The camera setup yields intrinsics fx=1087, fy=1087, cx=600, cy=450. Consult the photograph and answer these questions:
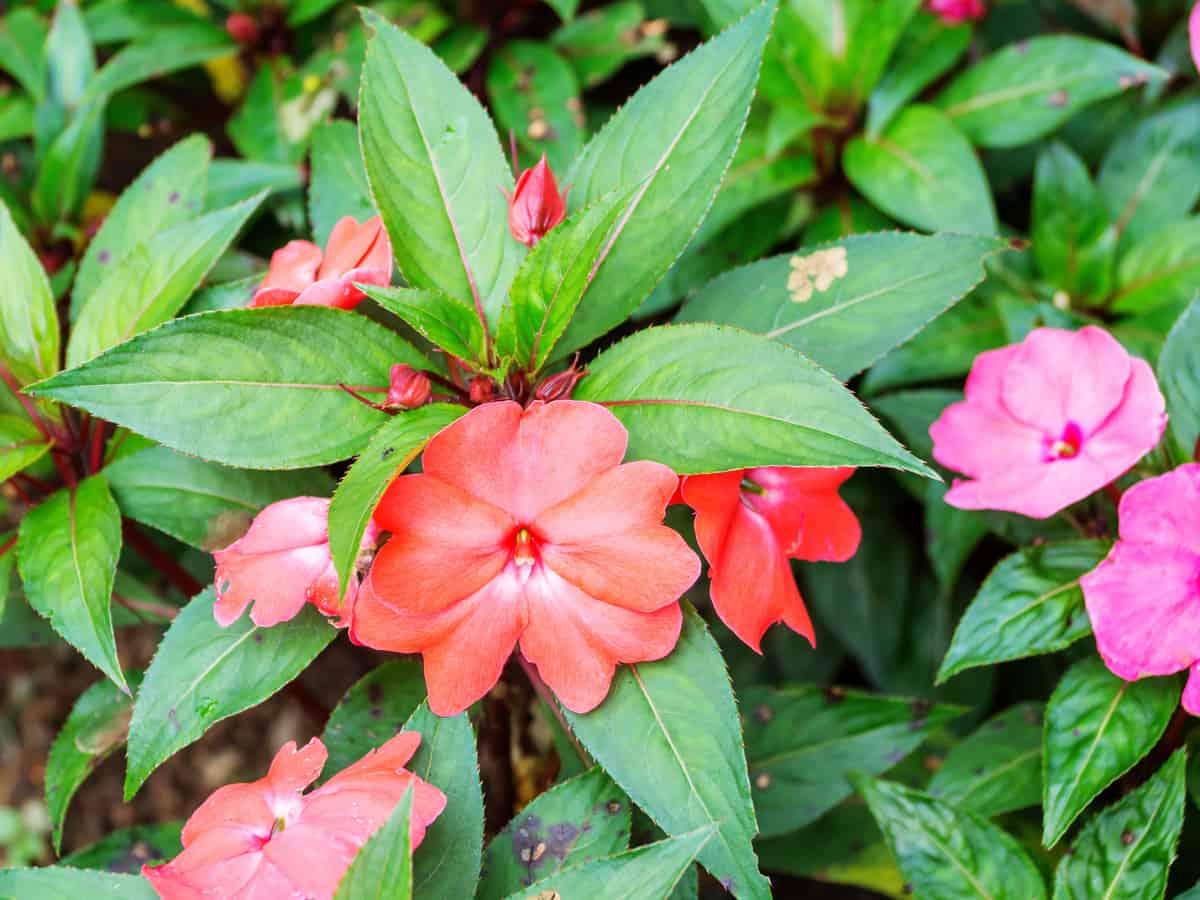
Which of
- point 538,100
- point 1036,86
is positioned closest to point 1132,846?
point 1036,86

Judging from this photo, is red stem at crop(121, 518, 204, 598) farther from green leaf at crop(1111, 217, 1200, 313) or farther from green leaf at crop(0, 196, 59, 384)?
green leaf at crop(1111, 217, 1200, 313)

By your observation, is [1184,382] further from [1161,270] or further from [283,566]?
[283,566]

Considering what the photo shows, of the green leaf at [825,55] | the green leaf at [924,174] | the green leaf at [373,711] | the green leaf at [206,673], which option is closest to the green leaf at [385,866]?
the green leaf at [206,673]

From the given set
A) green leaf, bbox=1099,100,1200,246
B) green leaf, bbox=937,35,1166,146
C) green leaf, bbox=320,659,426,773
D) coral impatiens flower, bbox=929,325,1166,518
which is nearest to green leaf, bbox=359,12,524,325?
green leaf, bbox=320,659,426,773

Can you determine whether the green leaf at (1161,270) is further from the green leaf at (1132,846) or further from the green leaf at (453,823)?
the green leaf at (453,823)

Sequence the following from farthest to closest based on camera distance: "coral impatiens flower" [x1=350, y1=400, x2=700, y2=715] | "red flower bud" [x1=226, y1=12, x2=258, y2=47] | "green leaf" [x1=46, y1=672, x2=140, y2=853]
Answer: "red flower bud" [x1=226, y1=12, x2=258, y2=47] → "green leaf" [x1=46, y1=672, x2=140, y2=853] → "coral impatiens flower" [x1=350, y1=400, x2=700, y2=715]

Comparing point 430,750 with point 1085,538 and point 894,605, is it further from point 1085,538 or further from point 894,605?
point 894,605

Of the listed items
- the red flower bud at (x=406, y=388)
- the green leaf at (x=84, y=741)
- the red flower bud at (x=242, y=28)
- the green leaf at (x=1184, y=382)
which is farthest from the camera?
the red flower bud at (x=242, y=28)
